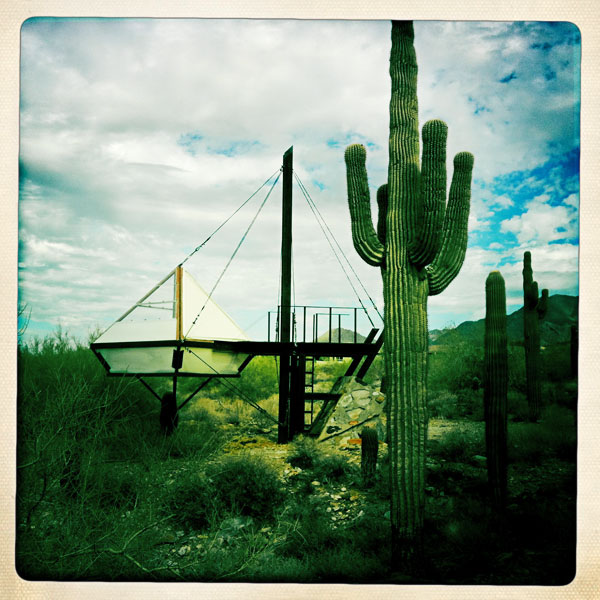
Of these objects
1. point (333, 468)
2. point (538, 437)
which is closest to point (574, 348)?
point (538, 437)

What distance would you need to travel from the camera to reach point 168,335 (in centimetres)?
478

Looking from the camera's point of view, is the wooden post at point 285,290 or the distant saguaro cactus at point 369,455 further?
the wooden post at point 285,290

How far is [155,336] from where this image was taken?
4.74m

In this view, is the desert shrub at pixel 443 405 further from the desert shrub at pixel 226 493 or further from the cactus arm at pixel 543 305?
the desert shrub at pixel 226 493

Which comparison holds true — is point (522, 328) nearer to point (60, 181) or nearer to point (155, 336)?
point (155, 336)

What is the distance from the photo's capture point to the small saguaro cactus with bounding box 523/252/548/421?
4156 millimetres

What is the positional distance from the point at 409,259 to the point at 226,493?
241 cm

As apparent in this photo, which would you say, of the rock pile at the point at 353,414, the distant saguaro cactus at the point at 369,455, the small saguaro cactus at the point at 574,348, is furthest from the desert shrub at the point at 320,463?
the small saguaro cactus at the point at 574,348

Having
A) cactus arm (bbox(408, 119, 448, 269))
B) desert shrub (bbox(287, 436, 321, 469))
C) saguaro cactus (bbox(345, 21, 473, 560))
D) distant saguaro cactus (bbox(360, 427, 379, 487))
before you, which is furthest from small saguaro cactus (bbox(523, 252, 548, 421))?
→ desert shrub (bbox(287, 436, 321, 469))

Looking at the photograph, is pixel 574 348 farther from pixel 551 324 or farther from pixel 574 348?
pixel 551 324

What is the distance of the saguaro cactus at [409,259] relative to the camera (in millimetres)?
3125

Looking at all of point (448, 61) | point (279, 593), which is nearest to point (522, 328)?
point (448, 61)

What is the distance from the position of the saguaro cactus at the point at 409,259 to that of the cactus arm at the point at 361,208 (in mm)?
10

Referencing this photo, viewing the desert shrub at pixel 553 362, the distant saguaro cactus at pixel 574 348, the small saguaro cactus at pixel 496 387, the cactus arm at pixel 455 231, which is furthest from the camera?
the desert shrub at pixel 553 362
